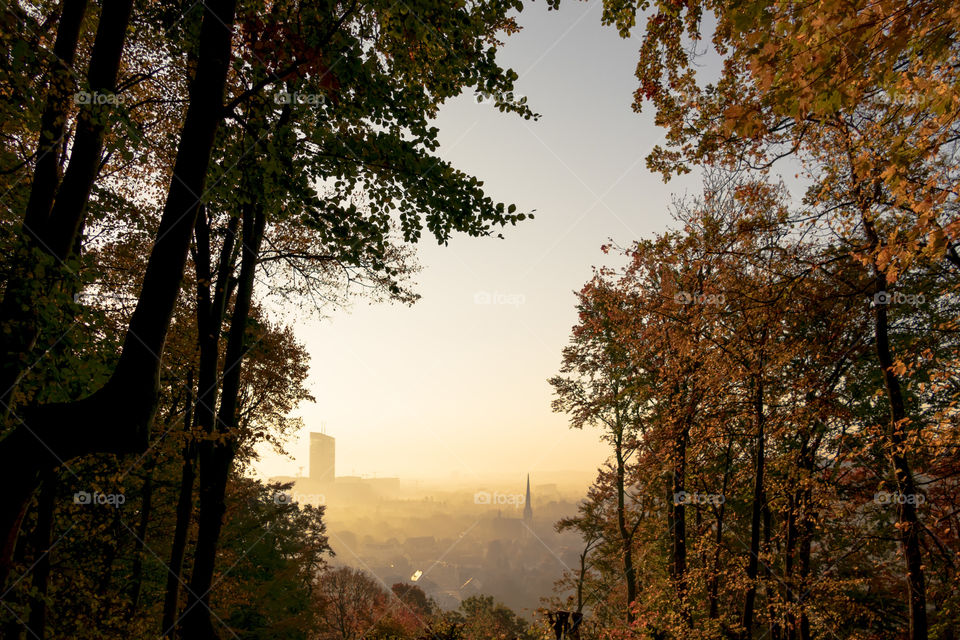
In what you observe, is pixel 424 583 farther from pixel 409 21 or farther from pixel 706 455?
pixel 409 21

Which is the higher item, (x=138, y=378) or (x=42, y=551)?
(x=138, y=378)

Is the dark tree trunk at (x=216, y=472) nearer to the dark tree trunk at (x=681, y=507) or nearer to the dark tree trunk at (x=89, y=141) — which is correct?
the dark tree trunk at (x=89, y=141)

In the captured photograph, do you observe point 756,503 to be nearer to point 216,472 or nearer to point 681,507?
point 681,507

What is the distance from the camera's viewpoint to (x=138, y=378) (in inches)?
123

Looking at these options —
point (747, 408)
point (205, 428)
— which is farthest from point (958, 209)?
point (205, 428)

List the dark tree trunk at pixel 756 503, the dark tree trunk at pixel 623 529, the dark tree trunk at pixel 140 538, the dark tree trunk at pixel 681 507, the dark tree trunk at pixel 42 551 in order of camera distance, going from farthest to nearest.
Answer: the dark tree trunk at pixel 623 529 < the dark tree trunk at pixel 140 538 < the dark tree trunk at pixel 681 507 < the dark tree trunk at pixel 756 503 < the dark tree trunk at pixel 42 551

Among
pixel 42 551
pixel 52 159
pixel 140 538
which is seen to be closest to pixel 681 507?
pixel 42 551

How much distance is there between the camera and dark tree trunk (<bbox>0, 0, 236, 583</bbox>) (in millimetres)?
2984

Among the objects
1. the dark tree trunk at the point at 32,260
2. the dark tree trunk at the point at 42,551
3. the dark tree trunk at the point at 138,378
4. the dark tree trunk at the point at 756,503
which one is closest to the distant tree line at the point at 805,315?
the dark tree trunk at the point at 756,503

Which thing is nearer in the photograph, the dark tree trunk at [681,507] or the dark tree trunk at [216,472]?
the dark tree trunk at [216,472]

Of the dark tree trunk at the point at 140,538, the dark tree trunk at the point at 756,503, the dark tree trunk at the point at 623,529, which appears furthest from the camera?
the dark tree trunk at the point at 623,529

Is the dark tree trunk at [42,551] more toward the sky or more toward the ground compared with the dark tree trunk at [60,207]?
more toward the ground

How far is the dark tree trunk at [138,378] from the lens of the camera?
298cm

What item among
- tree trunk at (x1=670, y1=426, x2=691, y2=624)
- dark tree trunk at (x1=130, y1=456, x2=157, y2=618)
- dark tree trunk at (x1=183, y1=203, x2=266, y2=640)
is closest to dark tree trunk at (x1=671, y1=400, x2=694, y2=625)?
tree trunk at (x1=670, y1=426, x2=691, y2=624)
